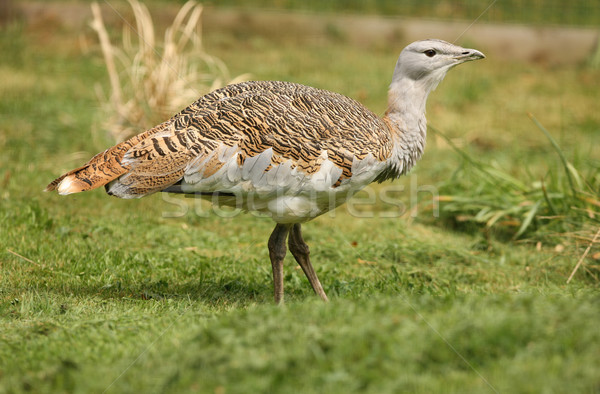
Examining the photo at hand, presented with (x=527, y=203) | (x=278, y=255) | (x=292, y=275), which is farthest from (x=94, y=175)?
(x=527, y=203)

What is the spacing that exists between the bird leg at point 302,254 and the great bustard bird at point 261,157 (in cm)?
12

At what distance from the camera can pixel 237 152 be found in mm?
4137

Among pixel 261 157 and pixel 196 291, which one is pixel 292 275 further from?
pixel 261 157

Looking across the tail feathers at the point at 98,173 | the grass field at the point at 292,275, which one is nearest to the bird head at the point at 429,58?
the grass field at the point at 292,275

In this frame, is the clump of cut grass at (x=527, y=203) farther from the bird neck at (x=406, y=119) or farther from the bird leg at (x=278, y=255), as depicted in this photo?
the bird leg at (x=278, y=255)

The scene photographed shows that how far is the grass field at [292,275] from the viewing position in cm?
290

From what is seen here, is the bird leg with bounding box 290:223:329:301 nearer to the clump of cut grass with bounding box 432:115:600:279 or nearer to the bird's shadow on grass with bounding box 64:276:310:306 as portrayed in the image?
the bird's shadow on grass with bounding box 64:276:310:306

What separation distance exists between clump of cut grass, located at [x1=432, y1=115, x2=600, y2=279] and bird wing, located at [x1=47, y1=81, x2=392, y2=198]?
153cm

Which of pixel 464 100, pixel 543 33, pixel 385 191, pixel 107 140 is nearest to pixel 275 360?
pixel 385 191

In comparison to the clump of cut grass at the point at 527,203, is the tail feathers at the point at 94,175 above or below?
above

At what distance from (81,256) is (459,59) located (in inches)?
118

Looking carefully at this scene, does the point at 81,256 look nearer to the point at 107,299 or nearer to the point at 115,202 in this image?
the point at 107,299

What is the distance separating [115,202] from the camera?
6.45 metres

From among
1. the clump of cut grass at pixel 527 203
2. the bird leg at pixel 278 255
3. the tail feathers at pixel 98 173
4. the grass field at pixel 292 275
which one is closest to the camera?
the grass field at pixel 292 275
